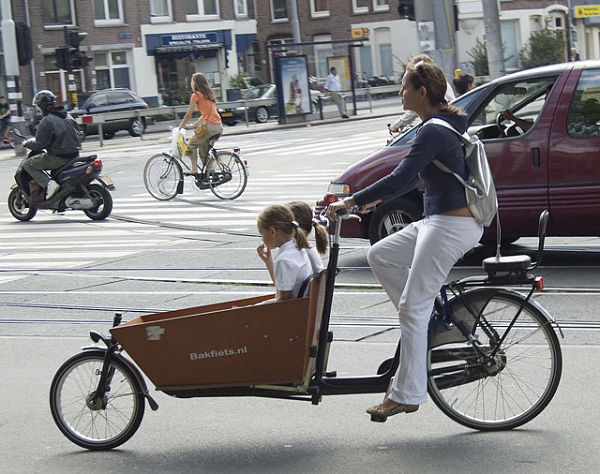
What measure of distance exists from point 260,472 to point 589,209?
5.22 m

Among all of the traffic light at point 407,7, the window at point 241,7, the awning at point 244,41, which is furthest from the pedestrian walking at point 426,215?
the window at point 241,7

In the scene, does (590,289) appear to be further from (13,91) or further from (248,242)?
(13,91)

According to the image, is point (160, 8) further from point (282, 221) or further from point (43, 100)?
point (282, 221)

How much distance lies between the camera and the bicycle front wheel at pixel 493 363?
5195 mm

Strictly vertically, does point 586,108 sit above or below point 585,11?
below

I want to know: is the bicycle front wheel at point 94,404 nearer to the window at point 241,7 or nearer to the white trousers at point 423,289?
the white trousers at point 423,289

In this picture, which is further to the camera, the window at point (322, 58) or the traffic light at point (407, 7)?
the window at point (322, 58)

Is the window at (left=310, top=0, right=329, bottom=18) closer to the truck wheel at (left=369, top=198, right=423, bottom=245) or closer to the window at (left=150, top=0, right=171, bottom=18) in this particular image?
the window at (left=150, top=0, right=171, bottom=18)

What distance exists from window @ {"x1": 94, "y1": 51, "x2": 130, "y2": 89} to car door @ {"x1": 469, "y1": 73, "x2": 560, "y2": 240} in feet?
145

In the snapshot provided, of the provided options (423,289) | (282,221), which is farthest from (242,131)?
(423,289)

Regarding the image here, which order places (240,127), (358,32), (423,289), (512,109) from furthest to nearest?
(358,32) < (240,127) < (512,109) < (423,289)

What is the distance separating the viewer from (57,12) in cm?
5138

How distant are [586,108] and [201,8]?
48.2 metres

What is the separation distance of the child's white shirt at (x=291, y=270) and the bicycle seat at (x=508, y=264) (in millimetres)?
804
